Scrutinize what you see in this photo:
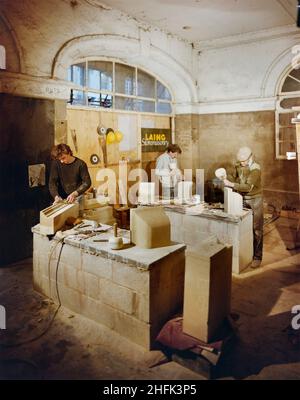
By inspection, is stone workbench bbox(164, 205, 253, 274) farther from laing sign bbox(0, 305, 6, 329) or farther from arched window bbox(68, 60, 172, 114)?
arched window bbox(68, 60, 172, 114)

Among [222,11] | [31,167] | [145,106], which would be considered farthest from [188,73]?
[31,167]

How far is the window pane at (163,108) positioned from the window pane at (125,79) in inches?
48.3

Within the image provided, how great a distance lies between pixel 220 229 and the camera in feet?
18.0

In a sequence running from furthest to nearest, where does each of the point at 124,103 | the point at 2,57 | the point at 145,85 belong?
1. the point at 145,85
2. the point at 124,103
3. the point at 2,57

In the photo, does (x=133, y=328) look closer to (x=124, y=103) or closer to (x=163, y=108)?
(x=124, y=103)

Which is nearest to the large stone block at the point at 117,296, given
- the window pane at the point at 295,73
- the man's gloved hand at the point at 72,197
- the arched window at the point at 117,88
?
the man's gloved hand at the point at 72,197

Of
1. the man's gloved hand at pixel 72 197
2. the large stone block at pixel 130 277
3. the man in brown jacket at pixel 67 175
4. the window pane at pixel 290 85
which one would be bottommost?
the large stone block at pixel 130 277

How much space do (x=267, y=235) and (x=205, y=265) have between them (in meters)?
4.74

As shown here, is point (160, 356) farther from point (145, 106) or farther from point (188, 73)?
point (188, 73)

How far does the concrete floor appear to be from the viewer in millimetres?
3188

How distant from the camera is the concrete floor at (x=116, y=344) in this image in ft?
10.5

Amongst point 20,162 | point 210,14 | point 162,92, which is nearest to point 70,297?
point 20,162

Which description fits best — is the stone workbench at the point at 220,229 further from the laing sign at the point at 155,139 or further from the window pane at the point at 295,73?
the window pane at the point at 295,73

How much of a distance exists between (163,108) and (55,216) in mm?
6620
